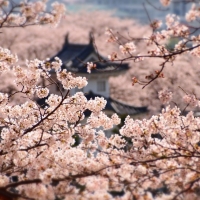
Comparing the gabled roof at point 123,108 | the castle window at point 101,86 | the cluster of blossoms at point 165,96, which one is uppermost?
the cluster of blossoms at point 165,96

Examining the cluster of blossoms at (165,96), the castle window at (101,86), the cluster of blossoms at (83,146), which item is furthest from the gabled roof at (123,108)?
the cluster of blossoms at (165,96)

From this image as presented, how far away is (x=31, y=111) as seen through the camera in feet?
17.3

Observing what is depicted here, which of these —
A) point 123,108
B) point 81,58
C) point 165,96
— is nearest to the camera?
point 165,96

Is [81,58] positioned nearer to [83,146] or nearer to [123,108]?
[123,108]

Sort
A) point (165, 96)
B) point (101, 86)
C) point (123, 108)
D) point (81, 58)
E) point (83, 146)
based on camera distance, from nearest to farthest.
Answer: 1. point (165, 96)
2. point (83, 146)
3. point (123, 108)
4. point (81, 58)
5. point (101, 86)

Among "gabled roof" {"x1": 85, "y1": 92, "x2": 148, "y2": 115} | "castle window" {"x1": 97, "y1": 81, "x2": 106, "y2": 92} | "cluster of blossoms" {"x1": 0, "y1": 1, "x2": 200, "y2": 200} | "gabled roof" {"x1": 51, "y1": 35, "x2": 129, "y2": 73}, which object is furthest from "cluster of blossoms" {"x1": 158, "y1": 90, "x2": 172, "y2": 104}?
"castle window" {"x1": 97, "y1": 81, "x2": 106, "y2": 92}

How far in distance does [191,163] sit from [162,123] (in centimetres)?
65

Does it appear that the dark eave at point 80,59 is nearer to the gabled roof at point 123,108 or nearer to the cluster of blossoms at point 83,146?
the gabled roof at point 123,108

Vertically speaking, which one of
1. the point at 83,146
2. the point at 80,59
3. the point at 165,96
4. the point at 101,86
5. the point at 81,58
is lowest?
the point at 101,86

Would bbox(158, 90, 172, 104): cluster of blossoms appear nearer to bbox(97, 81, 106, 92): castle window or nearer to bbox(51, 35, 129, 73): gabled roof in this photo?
bbox(51, 35, 129, 73): gabled roof

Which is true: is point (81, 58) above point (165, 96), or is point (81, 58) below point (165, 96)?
below

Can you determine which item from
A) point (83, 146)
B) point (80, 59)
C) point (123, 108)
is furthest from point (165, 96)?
point (123, 108)

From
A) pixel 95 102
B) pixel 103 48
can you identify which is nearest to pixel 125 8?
pixel 103 48

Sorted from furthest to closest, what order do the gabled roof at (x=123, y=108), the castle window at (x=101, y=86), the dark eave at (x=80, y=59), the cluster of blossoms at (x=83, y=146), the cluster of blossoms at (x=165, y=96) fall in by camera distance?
the castle window at (x=101, y=86), the dark eave at (x=80, y=59), the gabled roof at (x=123, y=108), the cluster of blossoms at (x=165, y=96), the cluster of blossoms at (x=83, y=146)
